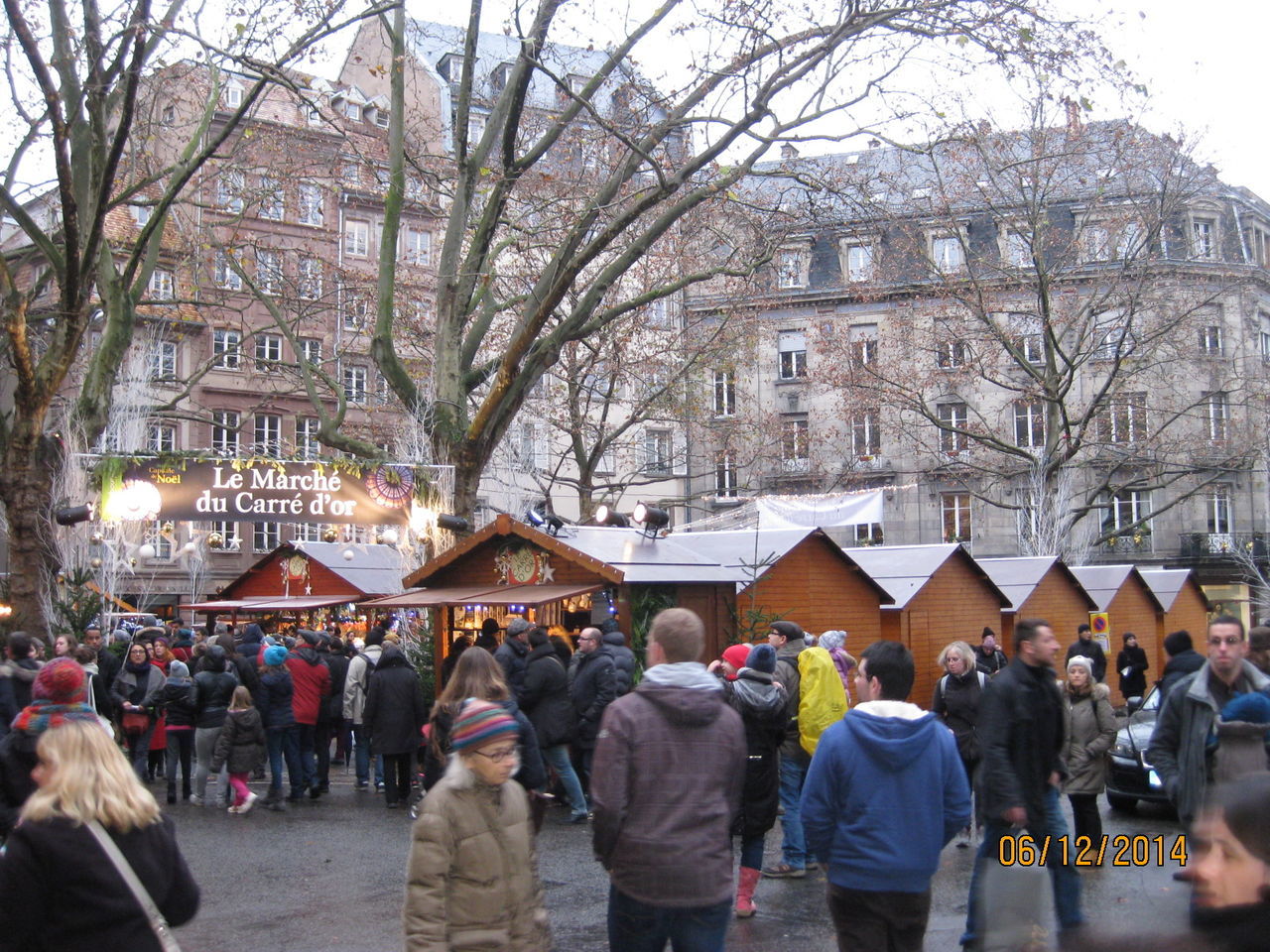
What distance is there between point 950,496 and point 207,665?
36.4 metres

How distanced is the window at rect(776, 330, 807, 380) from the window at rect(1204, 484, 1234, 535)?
14796 mm

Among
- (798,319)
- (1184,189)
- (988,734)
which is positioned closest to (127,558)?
(988,734)

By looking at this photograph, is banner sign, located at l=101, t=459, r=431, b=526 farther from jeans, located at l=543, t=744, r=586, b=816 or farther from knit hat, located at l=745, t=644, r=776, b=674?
knit hat, located at l=745, t=644, r=776, b=674

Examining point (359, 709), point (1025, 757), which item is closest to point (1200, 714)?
point (1025, 757)

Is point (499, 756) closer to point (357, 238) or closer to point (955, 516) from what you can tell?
point (357, 238)

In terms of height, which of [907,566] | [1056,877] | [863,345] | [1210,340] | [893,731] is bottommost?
[1056,877]

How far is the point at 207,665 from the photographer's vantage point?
1332 centimetres

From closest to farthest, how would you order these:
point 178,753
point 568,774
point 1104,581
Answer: point 568,774 < point 178,753 < point 1104,581

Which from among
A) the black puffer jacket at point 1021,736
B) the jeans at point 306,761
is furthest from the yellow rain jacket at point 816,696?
the jeans at point 306,761

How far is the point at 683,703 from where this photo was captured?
15.6 ft

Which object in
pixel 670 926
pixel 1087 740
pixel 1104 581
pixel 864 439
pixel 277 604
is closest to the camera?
pixel 670 926

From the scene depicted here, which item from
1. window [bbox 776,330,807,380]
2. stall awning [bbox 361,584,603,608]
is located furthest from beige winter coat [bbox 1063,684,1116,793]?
window [bbox 776,330,807,380]

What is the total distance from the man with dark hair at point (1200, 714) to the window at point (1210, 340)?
94.6 feet

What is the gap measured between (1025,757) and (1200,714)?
0.94 meters
